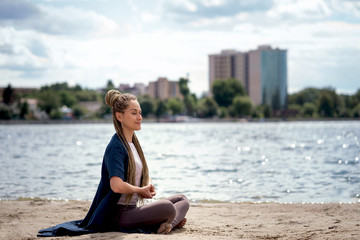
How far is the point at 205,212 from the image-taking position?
8.84 m

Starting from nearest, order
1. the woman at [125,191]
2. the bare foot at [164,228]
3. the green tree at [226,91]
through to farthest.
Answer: the woman at [125,191]
the bare foot at [164,228]
the green tree at [226,91]

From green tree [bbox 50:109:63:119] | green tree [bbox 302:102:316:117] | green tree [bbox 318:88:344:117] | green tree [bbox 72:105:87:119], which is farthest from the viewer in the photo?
green tree [bbox 302:102:316:117]

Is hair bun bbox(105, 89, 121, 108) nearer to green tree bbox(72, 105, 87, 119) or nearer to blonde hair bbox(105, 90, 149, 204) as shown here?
blonde hair bbox(105, 90, 149, 204)

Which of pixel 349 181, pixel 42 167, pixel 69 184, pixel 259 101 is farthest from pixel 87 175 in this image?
pixel 259 101

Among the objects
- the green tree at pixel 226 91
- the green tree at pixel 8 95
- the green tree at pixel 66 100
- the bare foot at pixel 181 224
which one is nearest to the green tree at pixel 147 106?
the green tree at pixel 226 91

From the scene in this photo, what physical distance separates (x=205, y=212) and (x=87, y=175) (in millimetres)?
8812

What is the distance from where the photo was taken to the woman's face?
604 cm

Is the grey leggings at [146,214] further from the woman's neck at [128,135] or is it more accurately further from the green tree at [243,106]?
the green tree at [243,106]

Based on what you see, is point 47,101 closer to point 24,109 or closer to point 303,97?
point 24,109

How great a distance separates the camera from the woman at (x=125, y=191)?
5.92 meters

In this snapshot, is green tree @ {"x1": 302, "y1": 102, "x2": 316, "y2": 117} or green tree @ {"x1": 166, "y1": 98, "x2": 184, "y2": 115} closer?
green tree @ {"x1": 302, "y1": 102, "x2": 316, "y2": 117}

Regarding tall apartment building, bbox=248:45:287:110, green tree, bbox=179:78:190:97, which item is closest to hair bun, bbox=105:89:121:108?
green tree, bbox=179:78:190:97

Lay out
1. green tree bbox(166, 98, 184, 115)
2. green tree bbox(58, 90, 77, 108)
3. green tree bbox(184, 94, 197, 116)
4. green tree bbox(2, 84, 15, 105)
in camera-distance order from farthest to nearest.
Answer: green tree bbox(58, 90, 77, 108), green tree bbox(184, 94, 197, 116), green tree bbox(166, 98, 184, 115), green tree bbox(2, 84, 15, 105)

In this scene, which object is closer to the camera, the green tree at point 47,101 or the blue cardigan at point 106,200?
the blue cardigan at point 106,200
